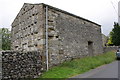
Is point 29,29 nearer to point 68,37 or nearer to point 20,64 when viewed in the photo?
point 68,37

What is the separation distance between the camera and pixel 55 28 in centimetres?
1148

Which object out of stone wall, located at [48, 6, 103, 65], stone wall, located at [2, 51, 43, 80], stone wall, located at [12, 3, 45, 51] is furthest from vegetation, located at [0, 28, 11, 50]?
stone wall, located at [2, 51, 43, 80]

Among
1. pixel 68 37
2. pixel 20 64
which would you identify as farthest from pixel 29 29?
pixel 20 64

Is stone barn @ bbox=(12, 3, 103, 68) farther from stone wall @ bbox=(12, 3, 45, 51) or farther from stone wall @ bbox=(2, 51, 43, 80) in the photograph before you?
stone wall @ bbox=(2, 51, 43, 80)

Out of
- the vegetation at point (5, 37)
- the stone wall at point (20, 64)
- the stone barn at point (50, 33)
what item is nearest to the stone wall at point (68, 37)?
the stone barn at point (50, 33)

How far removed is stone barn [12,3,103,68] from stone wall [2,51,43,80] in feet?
2.68

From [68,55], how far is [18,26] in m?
5.45

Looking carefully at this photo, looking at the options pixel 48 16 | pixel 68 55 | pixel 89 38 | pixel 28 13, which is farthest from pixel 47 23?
pixel 89 38

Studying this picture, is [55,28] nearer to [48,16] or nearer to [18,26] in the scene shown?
[48,16]

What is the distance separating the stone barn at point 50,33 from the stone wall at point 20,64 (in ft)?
2.68

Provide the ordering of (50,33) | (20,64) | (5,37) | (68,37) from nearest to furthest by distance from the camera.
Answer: (20,64) → (50,33) → (68,37) → (5,37)

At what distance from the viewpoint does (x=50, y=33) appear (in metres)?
11.1

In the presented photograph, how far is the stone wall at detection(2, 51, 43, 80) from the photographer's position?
26.8 ft

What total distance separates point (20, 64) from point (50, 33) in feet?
11.2
